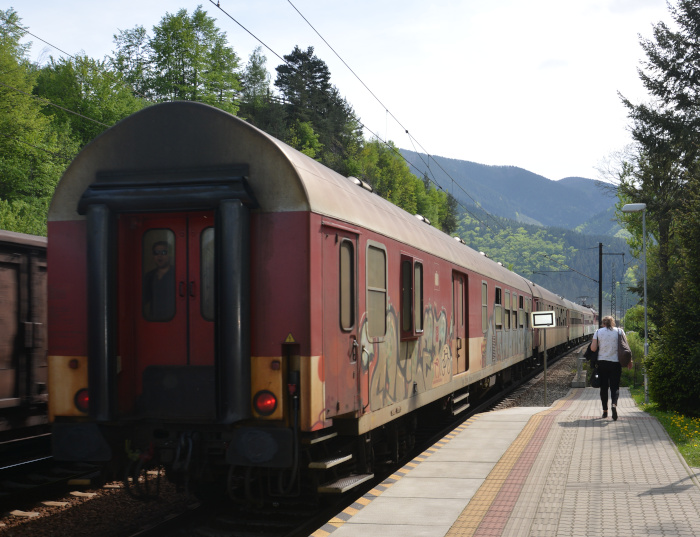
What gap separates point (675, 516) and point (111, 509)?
5.49m

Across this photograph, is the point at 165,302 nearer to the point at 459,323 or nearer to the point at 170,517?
the point at 170,517

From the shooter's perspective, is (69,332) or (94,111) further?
(94,111)

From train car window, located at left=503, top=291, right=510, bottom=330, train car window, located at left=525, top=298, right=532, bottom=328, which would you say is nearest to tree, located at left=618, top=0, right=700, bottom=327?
train car window, located at left=525, top=298, right=532, bottom=328

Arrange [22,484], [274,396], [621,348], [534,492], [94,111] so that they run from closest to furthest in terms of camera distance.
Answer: [274,396]
[534,492]
[22,484]
[621,348]
[94,111]

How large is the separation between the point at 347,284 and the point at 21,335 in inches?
178

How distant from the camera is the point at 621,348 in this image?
484 inches

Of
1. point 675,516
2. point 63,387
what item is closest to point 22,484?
point 63,387

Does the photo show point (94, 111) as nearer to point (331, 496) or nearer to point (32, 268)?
point (32, 268)

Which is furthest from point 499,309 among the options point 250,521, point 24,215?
point 24,215

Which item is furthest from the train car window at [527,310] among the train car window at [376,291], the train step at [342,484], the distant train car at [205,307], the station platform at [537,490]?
the distant train car at [205,307]

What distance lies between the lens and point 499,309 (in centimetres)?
1788

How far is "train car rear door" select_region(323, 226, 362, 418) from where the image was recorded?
256 inches

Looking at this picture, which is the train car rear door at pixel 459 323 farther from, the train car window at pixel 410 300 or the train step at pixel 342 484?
the train step at pixel 342 484

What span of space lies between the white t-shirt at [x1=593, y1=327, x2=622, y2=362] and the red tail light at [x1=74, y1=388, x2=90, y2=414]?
858 centimetres
